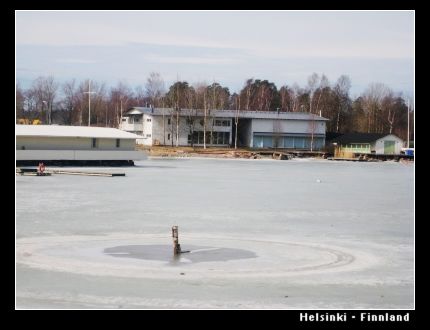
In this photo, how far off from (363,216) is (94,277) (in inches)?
485

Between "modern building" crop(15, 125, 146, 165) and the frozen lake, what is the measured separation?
26883 mm

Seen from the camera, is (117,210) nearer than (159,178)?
Yes

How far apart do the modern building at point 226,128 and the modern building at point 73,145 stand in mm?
44448

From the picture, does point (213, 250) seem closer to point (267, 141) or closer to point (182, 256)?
point (182, 256)

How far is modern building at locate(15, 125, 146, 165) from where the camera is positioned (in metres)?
56.8

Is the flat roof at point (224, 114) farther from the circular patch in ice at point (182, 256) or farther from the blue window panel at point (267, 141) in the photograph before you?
the circular patch in ice at point (182, 256)

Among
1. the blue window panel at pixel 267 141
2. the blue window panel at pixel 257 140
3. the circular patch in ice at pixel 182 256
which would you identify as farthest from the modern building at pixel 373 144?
the circular patch in ice at pixel 182 256

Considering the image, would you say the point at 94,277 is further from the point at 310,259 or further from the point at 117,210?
the point at 117,210

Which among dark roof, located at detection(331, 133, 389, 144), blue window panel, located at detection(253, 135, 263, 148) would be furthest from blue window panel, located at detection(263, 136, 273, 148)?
dark roof, located at detection(331, 133, 389, 144)

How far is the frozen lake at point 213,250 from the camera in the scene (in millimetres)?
11555

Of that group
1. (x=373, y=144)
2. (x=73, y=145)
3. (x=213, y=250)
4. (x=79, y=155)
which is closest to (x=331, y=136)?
(x=373, y=144)
